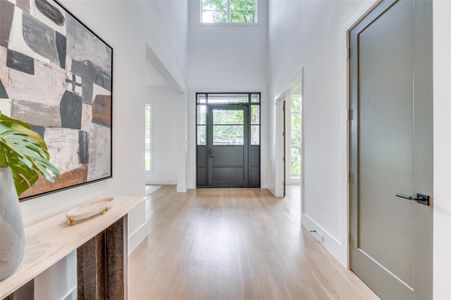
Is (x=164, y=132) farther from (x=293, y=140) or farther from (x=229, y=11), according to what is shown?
(x=293, y=140)

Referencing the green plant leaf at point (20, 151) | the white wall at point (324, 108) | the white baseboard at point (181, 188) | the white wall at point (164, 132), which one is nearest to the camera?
the green plant leaf at point (20, 151)

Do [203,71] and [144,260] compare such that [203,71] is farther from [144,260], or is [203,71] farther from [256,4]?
[144,260]

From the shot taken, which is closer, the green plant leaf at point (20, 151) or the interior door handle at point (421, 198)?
the green plant leaf at point (20, 151)

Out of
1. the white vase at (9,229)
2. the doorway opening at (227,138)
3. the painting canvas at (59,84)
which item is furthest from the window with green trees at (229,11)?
the white vase at (9,229)

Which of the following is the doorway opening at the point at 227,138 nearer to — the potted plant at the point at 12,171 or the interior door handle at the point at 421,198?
the interior door handle at the point at 421,198

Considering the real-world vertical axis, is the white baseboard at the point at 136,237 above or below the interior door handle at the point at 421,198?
below

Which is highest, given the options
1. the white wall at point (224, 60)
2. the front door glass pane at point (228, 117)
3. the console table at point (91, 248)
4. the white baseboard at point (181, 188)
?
the white wall at point (224, 60)

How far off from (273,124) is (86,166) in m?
4.93

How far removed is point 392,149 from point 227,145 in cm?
540

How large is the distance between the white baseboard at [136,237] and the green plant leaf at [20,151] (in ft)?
6.73

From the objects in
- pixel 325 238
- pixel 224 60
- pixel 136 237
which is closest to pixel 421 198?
pixel 325 238

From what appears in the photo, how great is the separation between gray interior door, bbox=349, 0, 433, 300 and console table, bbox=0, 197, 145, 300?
1.90 meters

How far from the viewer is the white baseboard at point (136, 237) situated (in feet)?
9.18

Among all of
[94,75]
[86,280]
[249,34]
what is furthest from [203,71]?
[86,280]
